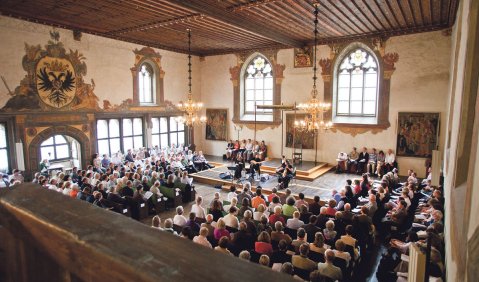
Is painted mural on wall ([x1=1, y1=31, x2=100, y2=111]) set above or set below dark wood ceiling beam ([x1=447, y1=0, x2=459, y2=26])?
below

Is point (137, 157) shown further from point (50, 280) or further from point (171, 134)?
point (50, 280)

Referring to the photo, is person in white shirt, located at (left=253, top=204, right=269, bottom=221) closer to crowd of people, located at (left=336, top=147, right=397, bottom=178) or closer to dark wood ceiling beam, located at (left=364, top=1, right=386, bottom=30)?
dark wood ceiling beam, located at (left=364, top=1, right=386, bottom=30)

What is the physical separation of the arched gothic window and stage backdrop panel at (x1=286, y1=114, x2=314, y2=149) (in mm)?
7229

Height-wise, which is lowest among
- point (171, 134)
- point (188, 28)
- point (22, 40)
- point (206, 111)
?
point (171, 134)

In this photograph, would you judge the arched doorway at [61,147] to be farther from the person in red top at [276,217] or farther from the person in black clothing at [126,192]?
the person in red top at [276,217]

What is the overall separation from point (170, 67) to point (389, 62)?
10.9 m

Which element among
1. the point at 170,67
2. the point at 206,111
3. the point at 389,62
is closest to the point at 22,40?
the point at 170,67

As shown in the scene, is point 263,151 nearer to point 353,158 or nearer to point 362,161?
point 353,158

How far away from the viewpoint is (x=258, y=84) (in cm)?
1783

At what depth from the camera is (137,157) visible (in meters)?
14.8

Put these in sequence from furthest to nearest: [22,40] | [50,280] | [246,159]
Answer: [246,159], [22,40], [50,280]

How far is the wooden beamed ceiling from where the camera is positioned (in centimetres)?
989

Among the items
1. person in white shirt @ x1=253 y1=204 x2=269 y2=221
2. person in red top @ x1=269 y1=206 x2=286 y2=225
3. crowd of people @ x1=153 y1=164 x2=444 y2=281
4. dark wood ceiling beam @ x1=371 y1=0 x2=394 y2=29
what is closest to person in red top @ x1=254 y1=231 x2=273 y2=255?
crowd of people @ x1=153 y1=164 x2=444 y2=281

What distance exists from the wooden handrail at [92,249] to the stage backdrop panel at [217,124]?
17566 mm
